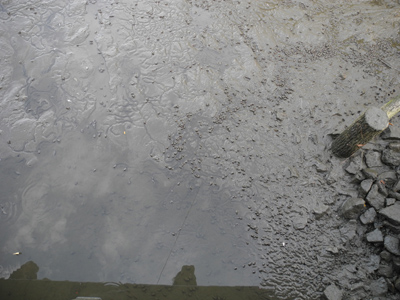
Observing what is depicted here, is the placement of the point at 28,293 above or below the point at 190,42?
below

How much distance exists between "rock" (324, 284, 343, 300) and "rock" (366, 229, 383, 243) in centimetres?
79

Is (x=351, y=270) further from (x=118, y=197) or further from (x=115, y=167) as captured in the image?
(x=115, y=167)

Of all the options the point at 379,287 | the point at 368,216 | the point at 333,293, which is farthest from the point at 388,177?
the point at 333,293

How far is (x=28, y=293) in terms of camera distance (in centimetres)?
363

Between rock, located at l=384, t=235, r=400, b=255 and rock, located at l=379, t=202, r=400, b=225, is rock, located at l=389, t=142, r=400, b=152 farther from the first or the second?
rock, located at l=384, t=235, r=400, b=255

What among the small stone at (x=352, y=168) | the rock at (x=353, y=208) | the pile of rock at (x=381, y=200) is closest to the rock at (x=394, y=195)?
the pile of rock at (x=381, y=200)

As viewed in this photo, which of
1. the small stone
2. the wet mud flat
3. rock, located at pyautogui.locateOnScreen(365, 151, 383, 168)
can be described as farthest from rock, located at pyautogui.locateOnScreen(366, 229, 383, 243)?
rock, located at pyautogui.locateOnScreen(365, 151, 383, 168)

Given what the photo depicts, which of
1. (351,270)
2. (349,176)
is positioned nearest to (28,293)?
(351,270)

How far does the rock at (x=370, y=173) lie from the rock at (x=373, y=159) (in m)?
0.09

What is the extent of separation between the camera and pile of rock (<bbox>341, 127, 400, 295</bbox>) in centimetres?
367

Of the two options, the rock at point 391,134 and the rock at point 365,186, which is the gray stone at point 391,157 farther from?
the rock at point 365,186

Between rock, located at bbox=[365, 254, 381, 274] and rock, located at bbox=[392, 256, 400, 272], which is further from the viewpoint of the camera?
rock, located at bbox=[365, 254, 381, 274]

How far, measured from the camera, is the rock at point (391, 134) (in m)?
4.52

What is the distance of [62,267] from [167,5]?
538 centimetres
